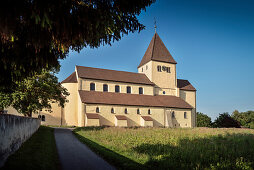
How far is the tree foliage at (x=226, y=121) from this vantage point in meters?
40.0

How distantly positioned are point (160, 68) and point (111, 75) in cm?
1185

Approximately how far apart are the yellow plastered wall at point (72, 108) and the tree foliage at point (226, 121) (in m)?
29.0

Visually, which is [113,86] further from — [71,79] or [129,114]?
[71,79]

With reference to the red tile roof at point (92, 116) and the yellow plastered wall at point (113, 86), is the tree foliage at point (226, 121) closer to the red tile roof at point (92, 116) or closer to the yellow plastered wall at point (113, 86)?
the yellow plastered wall at point (113, 86)

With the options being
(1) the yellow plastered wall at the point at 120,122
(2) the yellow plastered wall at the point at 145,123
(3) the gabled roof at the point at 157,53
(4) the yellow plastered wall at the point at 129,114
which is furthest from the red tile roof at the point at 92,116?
(3) the gabled roof at the point at 157,53

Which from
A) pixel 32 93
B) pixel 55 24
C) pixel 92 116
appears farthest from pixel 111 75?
pixel 55 24

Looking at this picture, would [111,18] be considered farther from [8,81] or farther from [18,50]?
[8,81]

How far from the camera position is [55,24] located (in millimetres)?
4324

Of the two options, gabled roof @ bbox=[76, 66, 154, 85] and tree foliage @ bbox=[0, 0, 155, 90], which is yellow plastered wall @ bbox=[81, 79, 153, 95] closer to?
gabled roof @ bbox=[76, 66, 154, 85]

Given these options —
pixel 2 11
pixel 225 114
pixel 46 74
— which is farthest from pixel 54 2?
pixel 225 114

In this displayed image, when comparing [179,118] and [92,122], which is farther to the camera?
[179,118]

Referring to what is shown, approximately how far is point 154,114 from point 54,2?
3863cm

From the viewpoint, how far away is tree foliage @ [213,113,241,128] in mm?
39975

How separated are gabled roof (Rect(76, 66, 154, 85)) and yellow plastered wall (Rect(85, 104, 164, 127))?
22.2 feet
